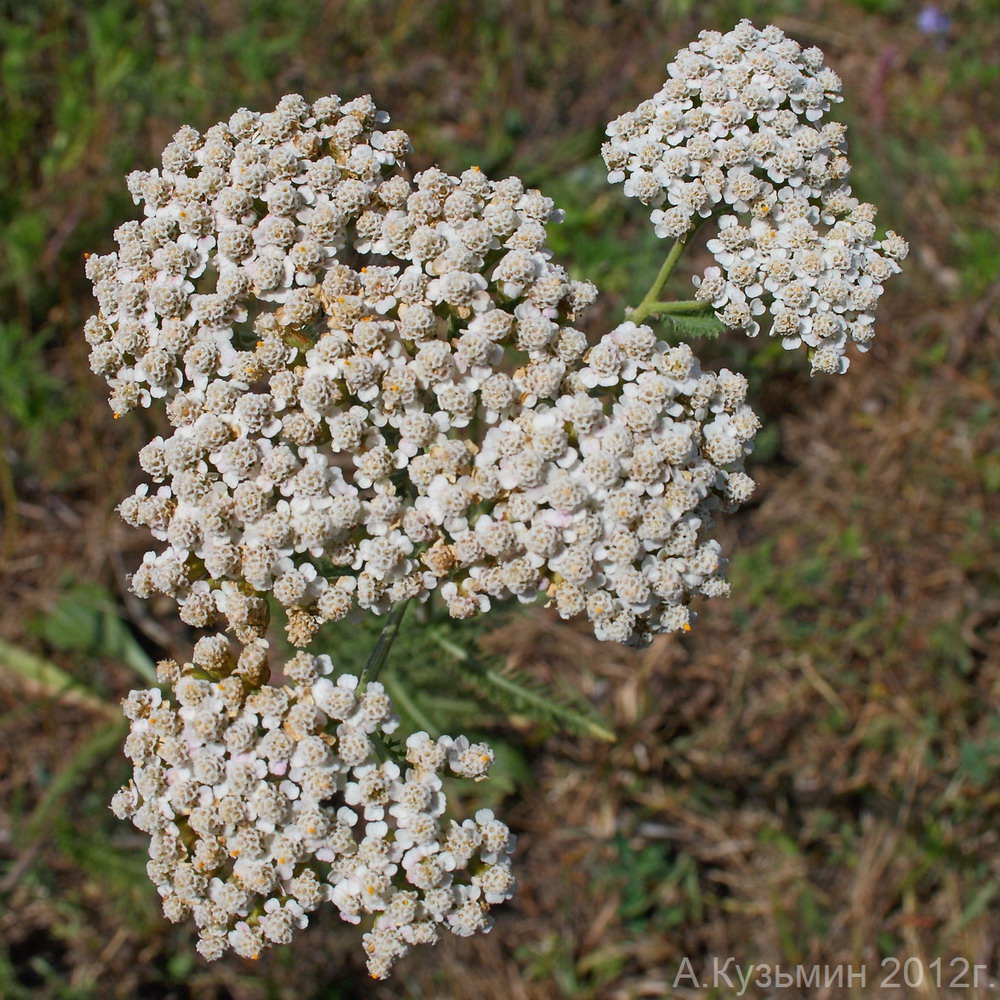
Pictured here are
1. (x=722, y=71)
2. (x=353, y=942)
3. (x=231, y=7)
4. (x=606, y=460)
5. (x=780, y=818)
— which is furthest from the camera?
(x=231, y=7)

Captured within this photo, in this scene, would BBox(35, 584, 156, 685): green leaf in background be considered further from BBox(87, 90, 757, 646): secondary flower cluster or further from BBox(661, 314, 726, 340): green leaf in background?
BBox(661, 314, 726, 340): green leaf in background

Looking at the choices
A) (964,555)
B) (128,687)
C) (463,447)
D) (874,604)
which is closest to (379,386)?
(463,447)

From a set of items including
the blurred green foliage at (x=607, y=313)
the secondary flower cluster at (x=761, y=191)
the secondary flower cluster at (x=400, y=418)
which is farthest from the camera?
the blurred green foliage at (x=607, y=313)

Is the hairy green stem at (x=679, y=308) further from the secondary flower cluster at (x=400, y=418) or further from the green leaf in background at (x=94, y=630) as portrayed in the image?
the green leaf in background at (x=94, y=630)

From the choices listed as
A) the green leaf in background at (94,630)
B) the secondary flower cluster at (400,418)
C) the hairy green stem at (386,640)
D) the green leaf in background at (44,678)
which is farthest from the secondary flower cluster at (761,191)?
the green leaf in background at (44,678)

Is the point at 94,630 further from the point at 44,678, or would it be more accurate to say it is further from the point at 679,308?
the point at 679,308

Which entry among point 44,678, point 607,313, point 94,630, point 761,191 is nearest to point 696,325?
point 761,191

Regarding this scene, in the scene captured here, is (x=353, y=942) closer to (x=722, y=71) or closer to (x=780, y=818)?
(x=780, y=818)
